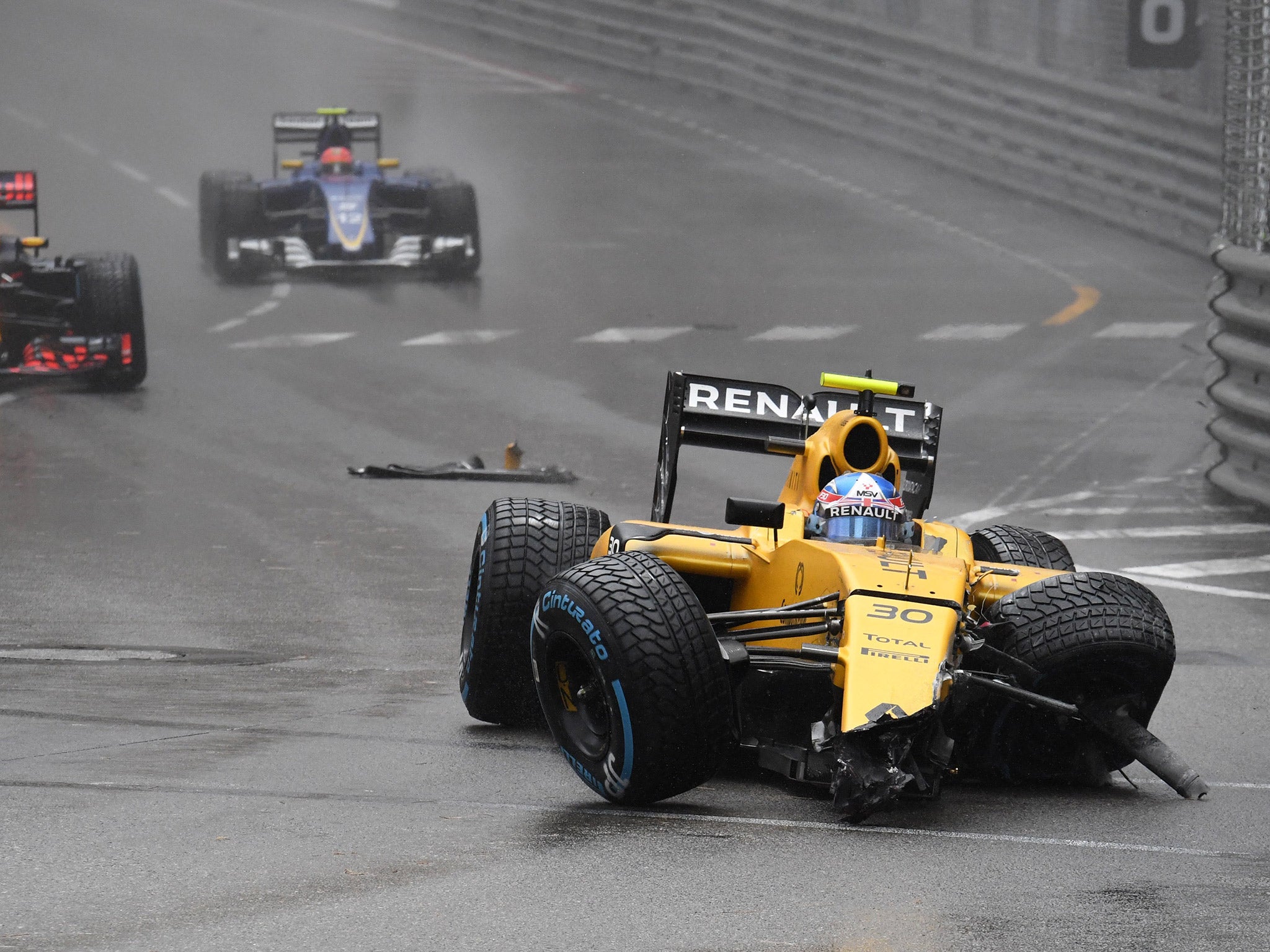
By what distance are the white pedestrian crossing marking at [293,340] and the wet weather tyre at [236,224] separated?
2630 mm

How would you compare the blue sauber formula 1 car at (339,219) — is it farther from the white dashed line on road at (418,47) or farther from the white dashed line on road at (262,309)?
the white dashed line on road at (418,47)

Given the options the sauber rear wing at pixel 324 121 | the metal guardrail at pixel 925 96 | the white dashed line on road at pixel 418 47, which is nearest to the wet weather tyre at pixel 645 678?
the sauber rear wing at pixel 324 121

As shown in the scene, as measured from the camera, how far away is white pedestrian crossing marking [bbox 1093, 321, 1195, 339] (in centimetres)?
2139

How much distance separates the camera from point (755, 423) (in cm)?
914

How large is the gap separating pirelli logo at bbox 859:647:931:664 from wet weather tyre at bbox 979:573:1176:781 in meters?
0.60

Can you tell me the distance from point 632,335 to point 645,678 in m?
14.8

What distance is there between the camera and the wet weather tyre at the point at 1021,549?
8555 mm

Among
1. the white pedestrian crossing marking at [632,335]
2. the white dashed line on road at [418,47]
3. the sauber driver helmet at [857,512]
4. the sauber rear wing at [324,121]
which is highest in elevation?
the white dashed line on road at [418,47]

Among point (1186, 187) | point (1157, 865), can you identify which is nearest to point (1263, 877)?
point (1157, 865)

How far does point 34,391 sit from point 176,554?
21.4 ft

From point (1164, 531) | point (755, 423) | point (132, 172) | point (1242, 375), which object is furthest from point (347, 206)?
point (755, 423)

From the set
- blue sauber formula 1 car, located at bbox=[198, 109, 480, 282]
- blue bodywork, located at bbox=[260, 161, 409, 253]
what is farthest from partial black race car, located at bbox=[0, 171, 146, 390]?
blue bodywork, located at bbox=[260, 161, 409, 253]

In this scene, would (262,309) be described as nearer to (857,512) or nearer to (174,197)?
(174,197)

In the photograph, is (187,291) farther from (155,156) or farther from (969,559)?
(969,559)
